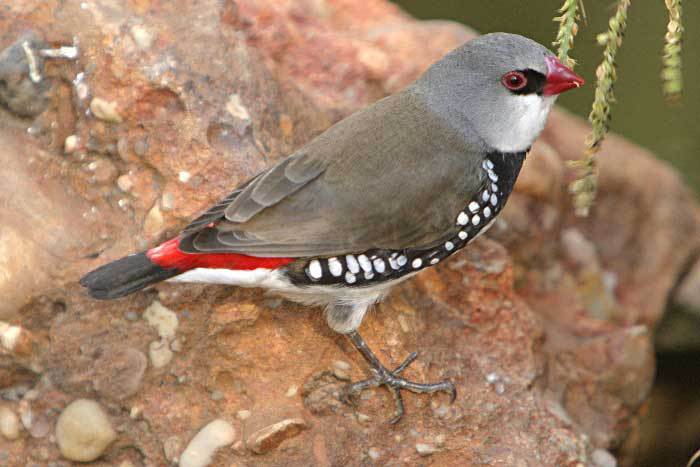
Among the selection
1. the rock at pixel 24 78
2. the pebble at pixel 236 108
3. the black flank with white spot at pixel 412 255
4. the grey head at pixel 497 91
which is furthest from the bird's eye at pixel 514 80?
the rock at pixel 24 78

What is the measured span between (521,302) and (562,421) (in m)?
0.63

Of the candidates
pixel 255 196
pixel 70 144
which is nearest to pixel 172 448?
pixel 255 196

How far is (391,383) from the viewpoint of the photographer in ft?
12.4

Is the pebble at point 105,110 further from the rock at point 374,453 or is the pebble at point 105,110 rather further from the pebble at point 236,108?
the rock at point 374,453

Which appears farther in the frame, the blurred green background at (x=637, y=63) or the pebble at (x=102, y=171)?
the blurred green background at (x=637, y=63)

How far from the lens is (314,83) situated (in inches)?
185

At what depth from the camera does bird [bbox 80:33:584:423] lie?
11.7 feet

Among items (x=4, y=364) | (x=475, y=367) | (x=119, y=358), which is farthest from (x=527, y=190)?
(x=4, y=364)

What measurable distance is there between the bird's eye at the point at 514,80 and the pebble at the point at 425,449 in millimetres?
1552

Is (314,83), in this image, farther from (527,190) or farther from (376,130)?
(527,190)

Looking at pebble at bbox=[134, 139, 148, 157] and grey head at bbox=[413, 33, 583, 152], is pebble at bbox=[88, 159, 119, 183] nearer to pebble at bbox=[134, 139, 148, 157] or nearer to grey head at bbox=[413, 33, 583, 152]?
pebble at bbox=[134, 139, 148, 157]

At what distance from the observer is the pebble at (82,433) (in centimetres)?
347

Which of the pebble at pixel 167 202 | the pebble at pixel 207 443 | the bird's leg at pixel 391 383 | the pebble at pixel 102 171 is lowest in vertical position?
the bird's leg at pixel 391 383

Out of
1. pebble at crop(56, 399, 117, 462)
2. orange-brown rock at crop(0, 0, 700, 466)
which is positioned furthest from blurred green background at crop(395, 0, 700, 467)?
pebble at crop(56, 399, 117, 462)
